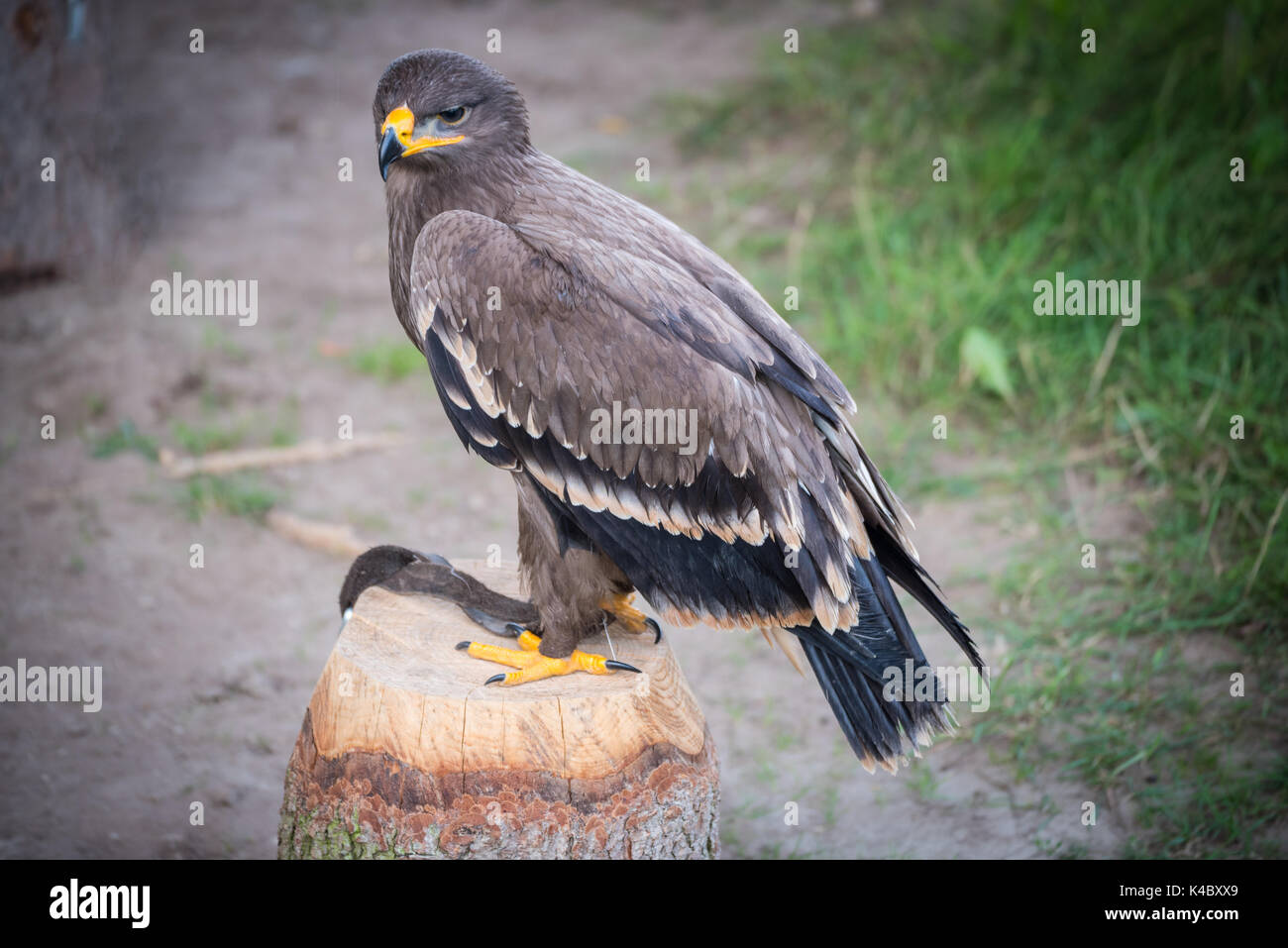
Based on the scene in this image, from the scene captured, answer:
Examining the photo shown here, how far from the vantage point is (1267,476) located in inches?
191

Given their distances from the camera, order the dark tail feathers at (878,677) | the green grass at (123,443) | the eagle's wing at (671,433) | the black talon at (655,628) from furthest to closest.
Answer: the green grass at (123,443) → the black talon at (655,628) → the dark tail feathers at (878,677) → the eagle's wing at (671,433)

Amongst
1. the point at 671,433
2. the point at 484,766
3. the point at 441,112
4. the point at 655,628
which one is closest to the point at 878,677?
the point at 655,628

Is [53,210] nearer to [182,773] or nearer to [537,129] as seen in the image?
[537,129]

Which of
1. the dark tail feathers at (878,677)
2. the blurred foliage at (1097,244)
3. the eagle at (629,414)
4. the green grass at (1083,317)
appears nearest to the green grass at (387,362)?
the green grass at (1083,317)

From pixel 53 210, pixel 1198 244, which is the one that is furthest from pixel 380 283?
pixel 1198 244

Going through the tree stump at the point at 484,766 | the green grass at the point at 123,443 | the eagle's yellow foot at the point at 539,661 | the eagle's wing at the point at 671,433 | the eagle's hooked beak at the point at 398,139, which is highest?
the eagle's hooked beak at the point at 398,139

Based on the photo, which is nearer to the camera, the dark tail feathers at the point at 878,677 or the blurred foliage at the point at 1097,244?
the dark tail feathers at the point at 878,677

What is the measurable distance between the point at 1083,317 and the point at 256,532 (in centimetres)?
408

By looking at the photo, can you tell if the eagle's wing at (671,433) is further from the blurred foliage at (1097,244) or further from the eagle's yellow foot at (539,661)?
the blurred foliage at (1097,244)

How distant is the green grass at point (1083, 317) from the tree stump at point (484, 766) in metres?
1.67

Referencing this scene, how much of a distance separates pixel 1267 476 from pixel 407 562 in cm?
353

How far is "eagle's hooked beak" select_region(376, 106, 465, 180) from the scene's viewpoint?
9.30 ft

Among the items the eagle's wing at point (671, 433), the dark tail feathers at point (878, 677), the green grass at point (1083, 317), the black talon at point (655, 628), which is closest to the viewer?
the eagle's wing at point (671, 433)

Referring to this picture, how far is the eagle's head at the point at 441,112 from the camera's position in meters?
2.85
